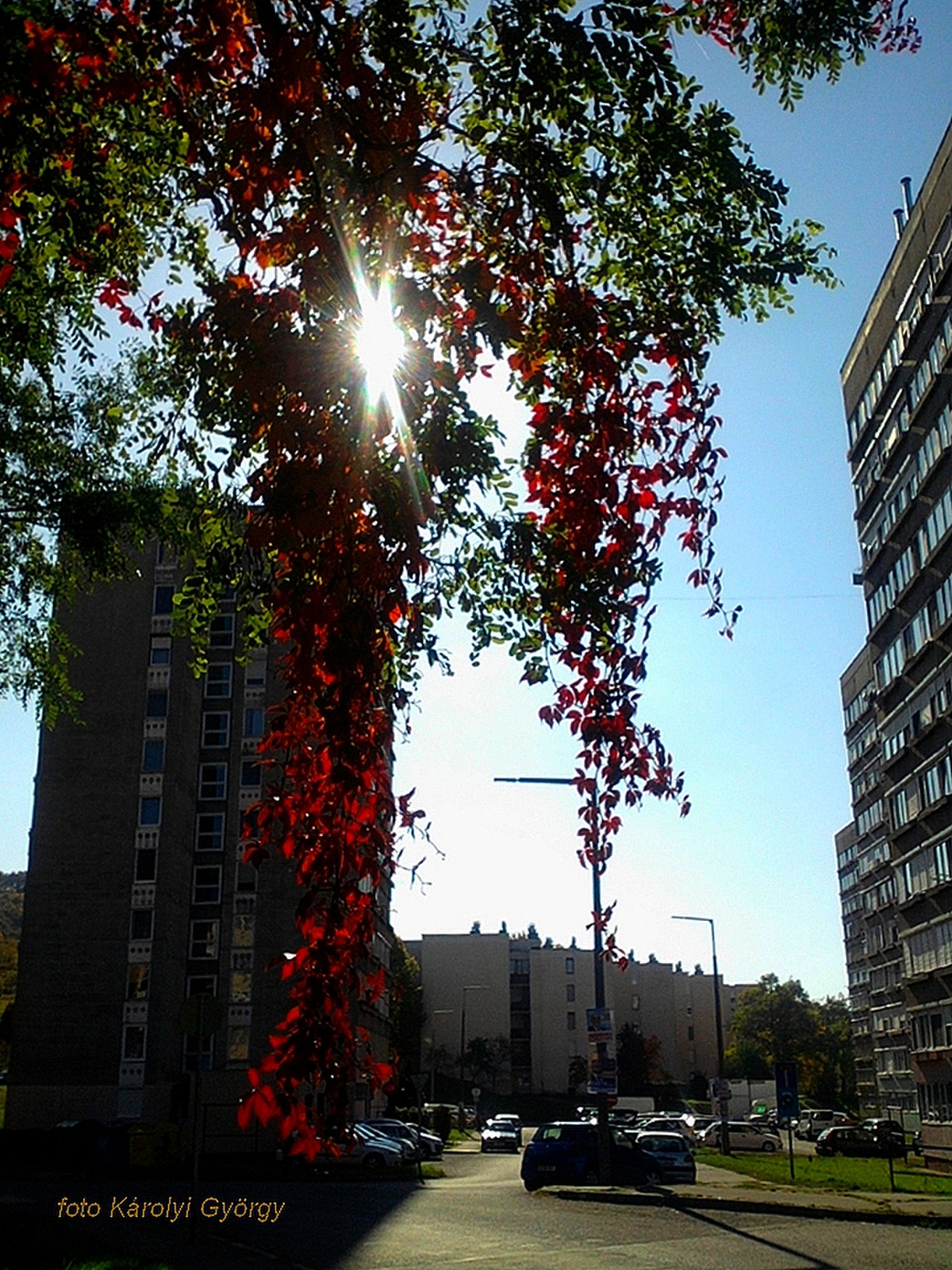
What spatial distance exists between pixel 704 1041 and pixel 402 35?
136 m

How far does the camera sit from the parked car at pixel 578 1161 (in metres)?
28.4

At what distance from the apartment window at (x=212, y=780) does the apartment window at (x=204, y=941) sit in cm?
550

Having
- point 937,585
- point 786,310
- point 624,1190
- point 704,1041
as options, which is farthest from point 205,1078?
point 704,1041

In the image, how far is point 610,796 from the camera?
235 inches

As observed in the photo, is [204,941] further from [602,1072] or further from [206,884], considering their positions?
[602,1072]

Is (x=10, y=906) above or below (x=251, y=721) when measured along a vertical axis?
above

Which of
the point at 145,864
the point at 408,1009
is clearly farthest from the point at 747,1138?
the point at 408,1009

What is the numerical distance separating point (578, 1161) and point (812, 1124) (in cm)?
5179

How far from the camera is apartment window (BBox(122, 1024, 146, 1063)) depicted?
48.9 m

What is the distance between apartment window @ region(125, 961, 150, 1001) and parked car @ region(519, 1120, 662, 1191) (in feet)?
80.2

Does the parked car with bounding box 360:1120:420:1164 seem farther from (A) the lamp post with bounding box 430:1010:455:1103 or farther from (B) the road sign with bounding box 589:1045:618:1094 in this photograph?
(A) the lamp post with bounding box 430:1010:455:1103

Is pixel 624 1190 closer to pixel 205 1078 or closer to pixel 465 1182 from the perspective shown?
pixel 465 1182

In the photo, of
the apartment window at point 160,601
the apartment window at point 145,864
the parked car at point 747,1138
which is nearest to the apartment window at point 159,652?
the apartment window at point 160,601

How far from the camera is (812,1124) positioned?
7475 centimetres
